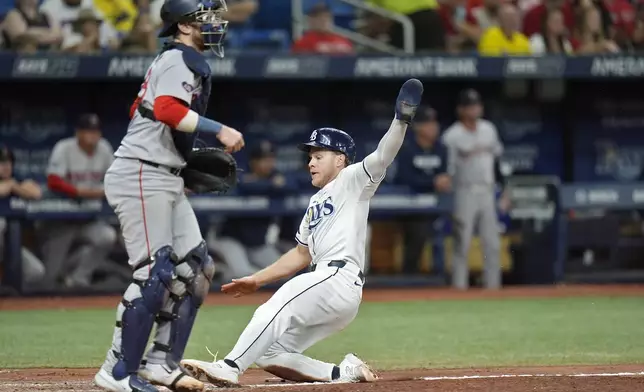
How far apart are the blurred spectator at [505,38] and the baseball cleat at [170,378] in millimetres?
8475

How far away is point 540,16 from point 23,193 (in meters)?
6.11

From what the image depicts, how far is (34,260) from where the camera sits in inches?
447

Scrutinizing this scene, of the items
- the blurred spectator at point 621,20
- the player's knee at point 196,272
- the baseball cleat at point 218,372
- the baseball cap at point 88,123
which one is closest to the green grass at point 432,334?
the baseball cleat at point 218,372

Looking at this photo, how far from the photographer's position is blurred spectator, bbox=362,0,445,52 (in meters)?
13.2

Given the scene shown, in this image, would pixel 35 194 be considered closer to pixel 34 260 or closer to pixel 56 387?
pixel 34 260

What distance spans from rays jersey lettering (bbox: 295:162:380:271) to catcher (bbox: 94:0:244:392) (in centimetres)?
Answer: 50

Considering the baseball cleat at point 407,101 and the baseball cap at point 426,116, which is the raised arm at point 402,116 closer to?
the baseball cleat at point 407,101

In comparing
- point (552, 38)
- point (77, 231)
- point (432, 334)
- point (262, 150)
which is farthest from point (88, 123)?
point (552, 38)

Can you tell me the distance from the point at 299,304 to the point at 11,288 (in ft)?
21.6

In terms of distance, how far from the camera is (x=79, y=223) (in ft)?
37.9

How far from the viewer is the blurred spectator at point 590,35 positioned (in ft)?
44.1

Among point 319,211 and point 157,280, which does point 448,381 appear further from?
point 157,280

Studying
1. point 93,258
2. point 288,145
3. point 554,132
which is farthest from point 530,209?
point 93,258

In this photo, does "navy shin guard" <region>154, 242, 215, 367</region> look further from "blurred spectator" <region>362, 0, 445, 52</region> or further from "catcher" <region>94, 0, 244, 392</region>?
"blurred spectator" <region>362, 0, 445, 52</region>
